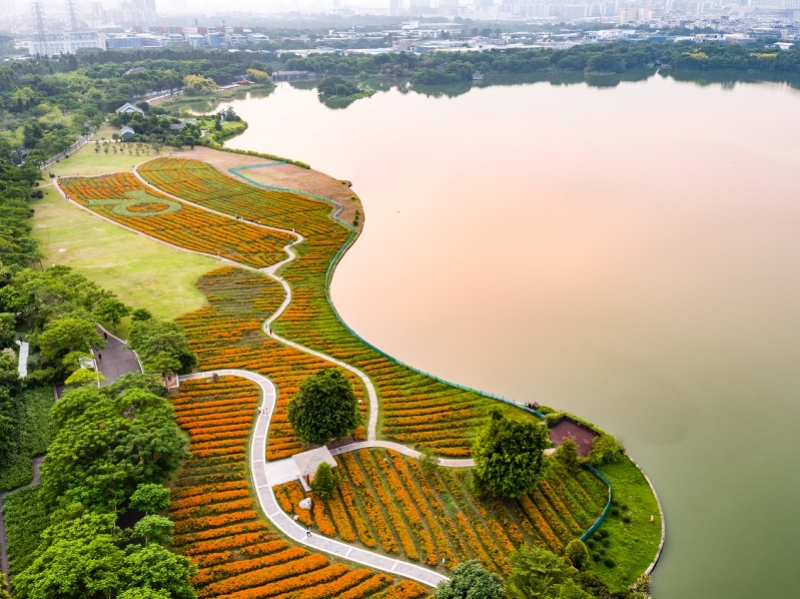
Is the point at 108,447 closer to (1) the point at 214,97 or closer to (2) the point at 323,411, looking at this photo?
(2) the point at 323,411

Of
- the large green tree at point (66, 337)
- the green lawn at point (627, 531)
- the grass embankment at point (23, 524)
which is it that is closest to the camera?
the grass embankment at point (23, 524)

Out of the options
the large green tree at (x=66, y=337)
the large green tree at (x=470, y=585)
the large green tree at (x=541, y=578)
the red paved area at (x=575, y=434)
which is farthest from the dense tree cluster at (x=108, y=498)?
the red paved area at (x=575, y=434)

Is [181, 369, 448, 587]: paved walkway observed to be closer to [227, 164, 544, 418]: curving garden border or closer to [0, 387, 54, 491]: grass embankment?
[227, 164, 544, 418]: curving garden border

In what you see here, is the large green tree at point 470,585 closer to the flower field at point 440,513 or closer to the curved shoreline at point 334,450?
the curved shoreline at point 334,450

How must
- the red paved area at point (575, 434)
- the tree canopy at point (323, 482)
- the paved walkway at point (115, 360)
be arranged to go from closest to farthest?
the tree canopy at point (323, 482)
the red paved area at point (575, 434)
the paved walkway at point (115, 360)

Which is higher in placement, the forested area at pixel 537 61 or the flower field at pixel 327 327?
the forested area at pixel 537 61

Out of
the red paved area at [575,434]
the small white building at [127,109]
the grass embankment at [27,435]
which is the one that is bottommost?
the red paved area at [575,434]

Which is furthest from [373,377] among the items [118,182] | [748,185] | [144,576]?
[748,185]
